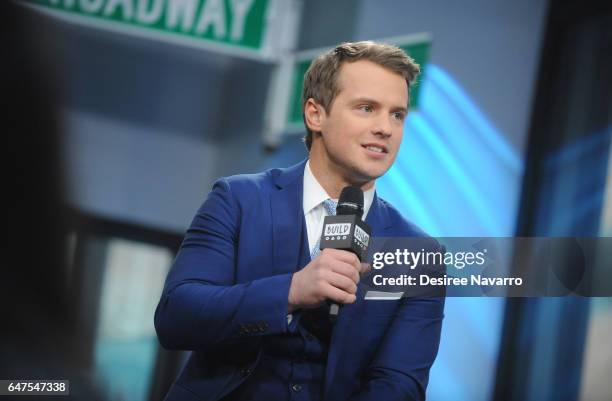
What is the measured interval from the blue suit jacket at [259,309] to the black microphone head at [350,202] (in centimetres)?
14

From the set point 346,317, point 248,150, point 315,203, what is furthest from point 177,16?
point 346,317

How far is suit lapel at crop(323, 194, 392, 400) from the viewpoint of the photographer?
5.63 feet

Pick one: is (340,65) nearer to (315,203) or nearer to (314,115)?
(314,115)

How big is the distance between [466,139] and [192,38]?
112cm

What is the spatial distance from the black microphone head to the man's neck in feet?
0.48

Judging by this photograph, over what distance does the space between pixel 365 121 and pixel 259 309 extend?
1.29 ft

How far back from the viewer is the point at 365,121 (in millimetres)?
1807

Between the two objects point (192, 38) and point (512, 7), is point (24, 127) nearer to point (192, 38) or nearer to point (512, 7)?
point (192, 38)

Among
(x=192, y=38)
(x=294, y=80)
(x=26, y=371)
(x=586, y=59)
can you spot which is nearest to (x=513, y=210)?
(x=586, y=59)

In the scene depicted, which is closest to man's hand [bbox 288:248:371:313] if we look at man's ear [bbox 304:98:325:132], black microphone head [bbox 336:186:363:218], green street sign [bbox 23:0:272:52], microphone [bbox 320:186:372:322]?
microphone [bbox 320:186:372:322]

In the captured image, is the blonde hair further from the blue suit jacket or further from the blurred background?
the blurred background

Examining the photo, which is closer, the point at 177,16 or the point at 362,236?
the point at 362,236

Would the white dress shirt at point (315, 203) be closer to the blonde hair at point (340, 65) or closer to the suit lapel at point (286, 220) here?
the suit lapel at point (286, 220)

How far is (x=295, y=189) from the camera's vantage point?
73.5 inches
